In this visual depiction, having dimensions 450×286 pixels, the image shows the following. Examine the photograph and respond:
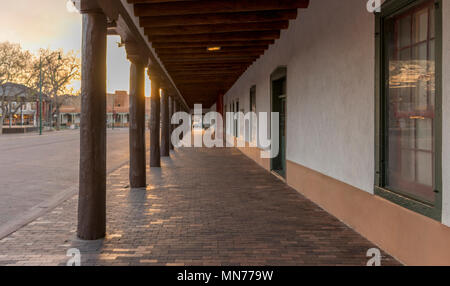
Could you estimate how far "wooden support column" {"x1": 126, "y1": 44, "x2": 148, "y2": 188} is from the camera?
7.23 m

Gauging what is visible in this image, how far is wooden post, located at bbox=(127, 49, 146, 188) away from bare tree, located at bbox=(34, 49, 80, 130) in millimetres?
41874

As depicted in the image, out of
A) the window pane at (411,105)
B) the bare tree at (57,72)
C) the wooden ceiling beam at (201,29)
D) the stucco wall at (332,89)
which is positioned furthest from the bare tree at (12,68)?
the window pane at (411,105)

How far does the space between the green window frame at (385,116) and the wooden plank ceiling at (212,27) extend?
268 cm

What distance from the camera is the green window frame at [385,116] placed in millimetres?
2883

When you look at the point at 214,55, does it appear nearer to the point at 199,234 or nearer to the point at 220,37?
the point at 220,37

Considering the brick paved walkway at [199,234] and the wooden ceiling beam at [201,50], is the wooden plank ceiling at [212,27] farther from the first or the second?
the brick paved walkway at [199,234]

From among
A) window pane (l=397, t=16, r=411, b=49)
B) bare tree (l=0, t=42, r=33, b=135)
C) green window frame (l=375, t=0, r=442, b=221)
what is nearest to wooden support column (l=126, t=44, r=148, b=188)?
green window frame (l=375, t=0, r=442, b=221)

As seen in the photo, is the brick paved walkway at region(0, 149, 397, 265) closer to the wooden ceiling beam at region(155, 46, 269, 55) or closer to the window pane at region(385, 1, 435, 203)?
the window pane at region(385, 1, 435, 203)

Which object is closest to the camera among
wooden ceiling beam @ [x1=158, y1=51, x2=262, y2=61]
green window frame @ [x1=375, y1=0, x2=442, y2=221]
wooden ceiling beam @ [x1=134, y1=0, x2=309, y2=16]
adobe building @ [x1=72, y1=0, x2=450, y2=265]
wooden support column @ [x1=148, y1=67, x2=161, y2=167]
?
green window frame @ [x1=375, y1=0, x2=442, y2=221]

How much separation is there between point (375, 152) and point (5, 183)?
300 inches

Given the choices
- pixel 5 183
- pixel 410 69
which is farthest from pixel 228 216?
pixel 5 183
